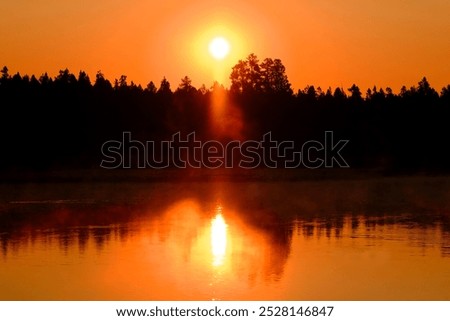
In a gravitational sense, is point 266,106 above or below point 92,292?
above

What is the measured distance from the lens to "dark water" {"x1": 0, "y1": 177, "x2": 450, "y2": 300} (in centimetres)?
1739

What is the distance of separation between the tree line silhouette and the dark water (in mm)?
52871

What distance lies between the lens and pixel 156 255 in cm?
2188

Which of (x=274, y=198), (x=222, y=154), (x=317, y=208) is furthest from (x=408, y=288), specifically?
(x=222, y=154)

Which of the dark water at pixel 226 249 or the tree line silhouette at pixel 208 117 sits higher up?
the tree line silhouette at pixel 208 117

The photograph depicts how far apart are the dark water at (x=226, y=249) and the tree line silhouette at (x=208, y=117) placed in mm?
52871

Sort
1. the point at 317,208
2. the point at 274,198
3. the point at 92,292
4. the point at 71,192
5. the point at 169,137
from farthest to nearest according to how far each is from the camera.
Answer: the point at 169,137
the point at 71,192
the point at 274,198
the point at 317,208
the point at 92,292

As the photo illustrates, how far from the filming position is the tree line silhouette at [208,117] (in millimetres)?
92625

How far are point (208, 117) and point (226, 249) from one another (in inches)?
3797

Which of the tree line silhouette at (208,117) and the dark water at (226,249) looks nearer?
the dark water at (226,249)

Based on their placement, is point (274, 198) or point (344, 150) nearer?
point (274, 198)

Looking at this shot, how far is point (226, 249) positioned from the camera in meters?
22.9
